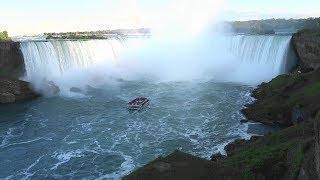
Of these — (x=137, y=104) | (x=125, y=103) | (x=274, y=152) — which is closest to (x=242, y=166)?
(x=274, y=152)

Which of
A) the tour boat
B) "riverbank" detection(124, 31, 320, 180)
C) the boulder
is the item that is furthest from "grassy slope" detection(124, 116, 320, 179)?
the boulder

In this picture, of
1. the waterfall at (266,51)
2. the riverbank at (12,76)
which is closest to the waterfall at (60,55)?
the riverbank at (12,76)

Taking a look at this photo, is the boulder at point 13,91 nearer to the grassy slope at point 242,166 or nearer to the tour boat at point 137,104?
the tour boat at point 137,104

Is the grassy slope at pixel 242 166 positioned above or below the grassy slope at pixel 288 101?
above

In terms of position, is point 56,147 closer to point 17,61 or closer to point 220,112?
point 220,112

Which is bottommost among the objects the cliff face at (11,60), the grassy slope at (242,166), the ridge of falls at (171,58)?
the ridge of falls at (171,58)

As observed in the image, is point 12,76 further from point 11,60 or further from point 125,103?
point 125,103

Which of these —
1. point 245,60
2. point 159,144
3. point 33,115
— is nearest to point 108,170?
point 159,144

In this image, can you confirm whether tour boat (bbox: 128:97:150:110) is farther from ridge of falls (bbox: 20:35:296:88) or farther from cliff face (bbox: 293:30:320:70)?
cliff face (bbox: 293:30:320:70)
